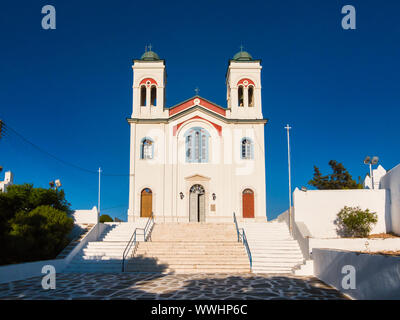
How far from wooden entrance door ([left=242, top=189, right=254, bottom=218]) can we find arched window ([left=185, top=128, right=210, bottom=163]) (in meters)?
3.35

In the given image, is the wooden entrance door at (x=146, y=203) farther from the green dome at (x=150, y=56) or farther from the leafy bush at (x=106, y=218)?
the green dome at (x=150, y=56)

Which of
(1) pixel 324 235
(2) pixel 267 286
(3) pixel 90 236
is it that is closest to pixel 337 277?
(2) pixel 267 286

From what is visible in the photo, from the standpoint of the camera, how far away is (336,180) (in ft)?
124

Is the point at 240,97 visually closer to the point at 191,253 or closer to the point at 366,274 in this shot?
the point at 191,253

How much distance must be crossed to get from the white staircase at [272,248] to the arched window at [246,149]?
5767 millimetres

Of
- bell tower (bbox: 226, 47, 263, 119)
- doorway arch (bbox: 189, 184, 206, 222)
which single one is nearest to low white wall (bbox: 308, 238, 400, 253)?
doorway arch (bbox: 189, 184, 206, 222)

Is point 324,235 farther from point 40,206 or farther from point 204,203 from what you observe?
point 40,206

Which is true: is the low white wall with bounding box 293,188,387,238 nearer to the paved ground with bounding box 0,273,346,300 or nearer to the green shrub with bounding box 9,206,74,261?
the paved ground with bounding box 0,273,346,300

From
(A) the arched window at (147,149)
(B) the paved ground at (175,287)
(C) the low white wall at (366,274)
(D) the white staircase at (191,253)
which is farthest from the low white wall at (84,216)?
(C) the low white wall at (366,274)

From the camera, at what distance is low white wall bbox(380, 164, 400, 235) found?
51.9 ft

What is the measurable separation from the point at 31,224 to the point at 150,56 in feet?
52.1

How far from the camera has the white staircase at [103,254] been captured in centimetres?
1332

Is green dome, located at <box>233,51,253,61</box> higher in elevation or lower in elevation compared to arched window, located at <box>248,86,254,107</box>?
higher

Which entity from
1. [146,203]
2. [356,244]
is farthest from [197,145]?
[356,244]
